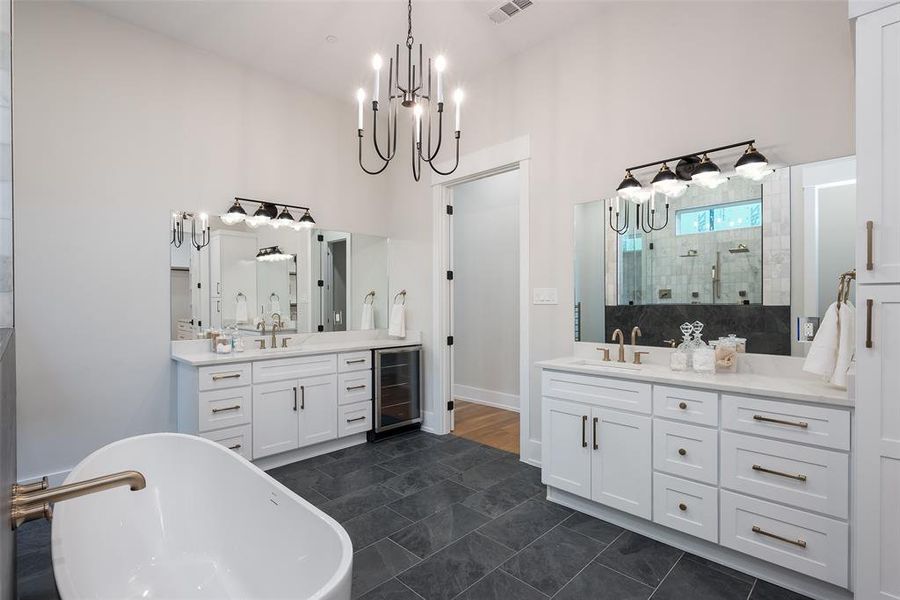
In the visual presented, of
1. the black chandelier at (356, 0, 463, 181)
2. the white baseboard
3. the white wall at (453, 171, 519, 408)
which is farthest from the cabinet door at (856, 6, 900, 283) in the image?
Result: the white baseboard

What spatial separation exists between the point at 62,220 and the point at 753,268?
4.17 m

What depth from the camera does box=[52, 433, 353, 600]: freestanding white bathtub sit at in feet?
4.32

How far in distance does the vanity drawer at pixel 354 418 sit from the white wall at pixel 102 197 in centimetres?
123

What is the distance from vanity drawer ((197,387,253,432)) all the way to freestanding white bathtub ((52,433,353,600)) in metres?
0.91

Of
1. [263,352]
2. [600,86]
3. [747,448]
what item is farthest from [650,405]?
[263,352]

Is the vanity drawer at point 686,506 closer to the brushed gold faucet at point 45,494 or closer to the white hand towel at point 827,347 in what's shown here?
the white hand towel at point 827,347

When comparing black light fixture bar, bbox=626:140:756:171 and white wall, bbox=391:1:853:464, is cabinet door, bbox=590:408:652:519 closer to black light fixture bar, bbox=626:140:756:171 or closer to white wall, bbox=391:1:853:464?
white wall, bbox=391:1:853:464

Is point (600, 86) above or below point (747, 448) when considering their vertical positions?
above

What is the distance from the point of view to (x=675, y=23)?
2600mm

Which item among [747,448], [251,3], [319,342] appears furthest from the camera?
[319,342]

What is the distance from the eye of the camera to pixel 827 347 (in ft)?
6.11

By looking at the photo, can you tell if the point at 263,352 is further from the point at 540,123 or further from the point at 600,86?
the point at 600,86

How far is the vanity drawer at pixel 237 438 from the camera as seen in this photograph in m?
2.90

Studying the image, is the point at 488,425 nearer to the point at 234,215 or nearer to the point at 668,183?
the point at 668,183
